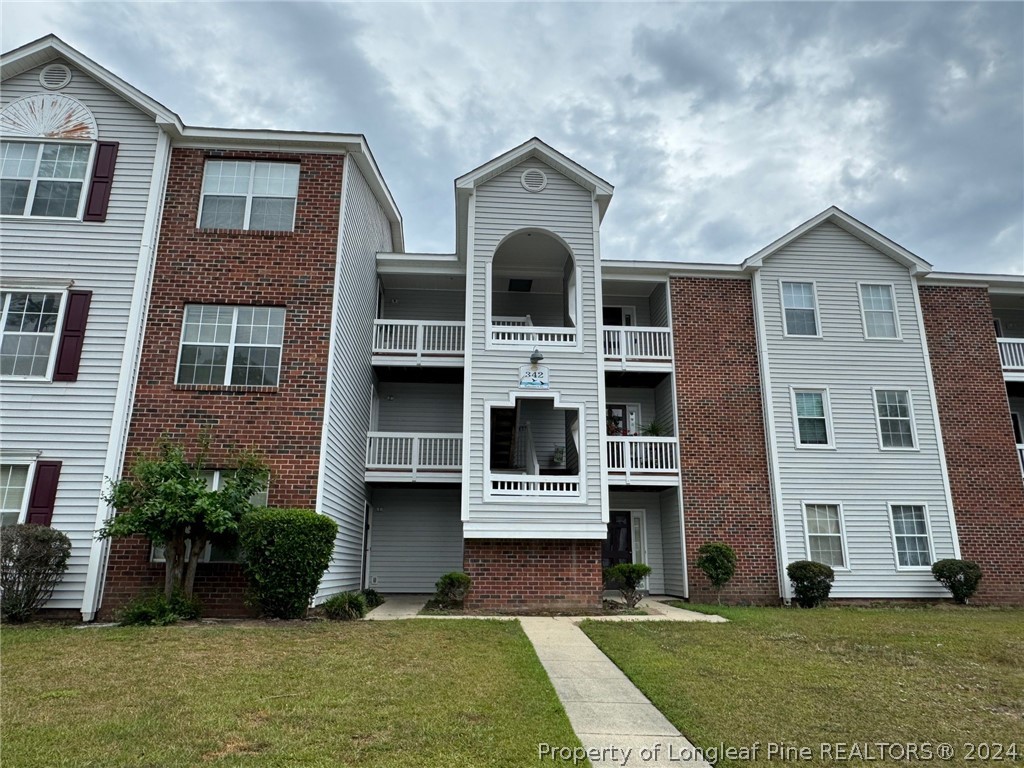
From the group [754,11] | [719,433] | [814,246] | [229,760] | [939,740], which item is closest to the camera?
[229,760]

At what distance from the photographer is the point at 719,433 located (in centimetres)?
1595

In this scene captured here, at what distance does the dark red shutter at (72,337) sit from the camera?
1153 cm

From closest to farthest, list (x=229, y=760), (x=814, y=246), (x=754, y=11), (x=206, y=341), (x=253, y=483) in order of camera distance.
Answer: (x=229, y=760) → (x=253, y=483) → (x=206, y=341) → (x=754, y=11) → (x=814, y=246)

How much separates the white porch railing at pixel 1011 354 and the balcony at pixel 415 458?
15.3 metres

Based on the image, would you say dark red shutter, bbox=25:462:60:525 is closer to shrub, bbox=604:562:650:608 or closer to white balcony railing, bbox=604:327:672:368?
shrub, bbox=604:562:650:608

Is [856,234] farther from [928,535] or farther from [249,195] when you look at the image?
[249,195]

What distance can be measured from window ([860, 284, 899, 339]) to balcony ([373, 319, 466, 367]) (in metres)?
11.1

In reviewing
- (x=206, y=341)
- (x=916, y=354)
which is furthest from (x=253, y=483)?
(x=916, y=354)

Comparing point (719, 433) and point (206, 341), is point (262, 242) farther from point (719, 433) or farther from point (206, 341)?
point (719, 433)

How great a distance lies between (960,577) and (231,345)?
17374 mm

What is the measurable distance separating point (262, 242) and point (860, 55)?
1368 centimetres

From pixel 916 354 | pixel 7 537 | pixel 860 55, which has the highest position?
pixel 860 55

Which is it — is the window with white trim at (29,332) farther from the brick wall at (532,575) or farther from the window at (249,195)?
the brick wall at (532,575)

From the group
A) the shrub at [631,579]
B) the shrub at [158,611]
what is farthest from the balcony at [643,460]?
the shrub at [158,611]
